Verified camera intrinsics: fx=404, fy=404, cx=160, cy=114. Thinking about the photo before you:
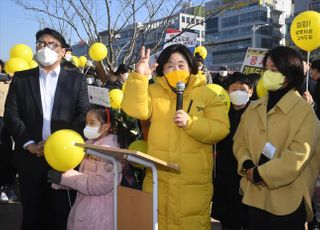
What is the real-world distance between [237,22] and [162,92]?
265 ft

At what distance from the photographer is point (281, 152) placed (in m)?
2.82

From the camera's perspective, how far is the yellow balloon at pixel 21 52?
25.3ft

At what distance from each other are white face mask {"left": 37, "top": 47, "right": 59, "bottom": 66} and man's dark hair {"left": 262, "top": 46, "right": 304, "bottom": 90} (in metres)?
1.86

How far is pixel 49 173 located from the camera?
3219mm

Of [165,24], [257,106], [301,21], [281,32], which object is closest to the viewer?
[257,106]

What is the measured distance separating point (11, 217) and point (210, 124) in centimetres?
338

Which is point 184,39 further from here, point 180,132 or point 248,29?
point 248,29

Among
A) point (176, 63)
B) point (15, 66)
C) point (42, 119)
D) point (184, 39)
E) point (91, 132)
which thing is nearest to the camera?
point (176, 63)

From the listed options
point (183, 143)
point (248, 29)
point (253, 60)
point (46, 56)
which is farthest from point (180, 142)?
point (248, 29)

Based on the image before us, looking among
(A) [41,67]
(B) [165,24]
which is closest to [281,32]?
(B) [165,24]

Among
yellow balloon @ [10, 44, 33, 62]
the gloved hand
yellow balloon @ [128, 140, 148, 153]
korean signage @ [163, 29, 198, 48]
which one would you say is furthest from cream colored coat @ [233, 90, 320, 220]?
yellow balloon @ [10, 44, 33, 62]

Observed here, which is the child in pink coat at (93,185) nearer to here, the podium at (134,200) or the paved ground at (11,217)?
the podium at (134,200)

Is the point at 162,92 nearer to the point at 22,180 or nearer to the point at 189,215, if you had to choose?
the point at 189,215

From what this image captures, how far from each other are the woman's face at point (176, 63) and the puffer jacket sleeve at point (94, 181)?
891 millimetres
